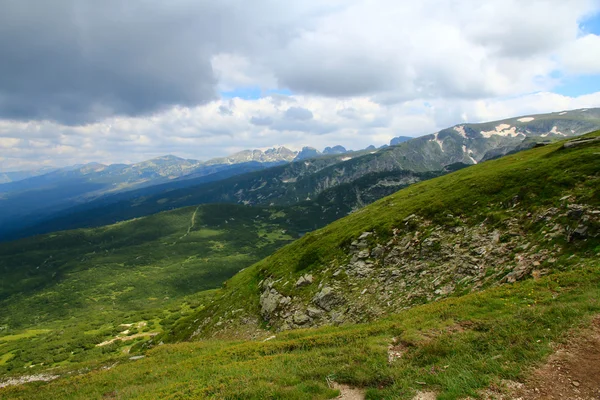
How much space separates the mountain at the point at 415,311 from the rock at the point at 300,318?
172 millimetres

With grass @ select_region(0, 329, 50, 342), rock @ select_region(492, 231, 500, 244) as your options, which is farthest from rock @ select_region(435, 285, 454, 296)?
grass @ select_region(0, 329, 50, 342)

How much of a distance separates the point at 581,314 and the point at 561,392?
6.79m

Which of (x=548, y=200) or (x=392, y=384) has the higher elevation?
(x=548, y=200)

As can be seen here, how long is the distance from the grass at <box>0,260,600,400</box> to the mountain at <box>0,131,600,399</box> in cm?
9

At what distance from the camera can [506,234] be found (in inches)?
1204

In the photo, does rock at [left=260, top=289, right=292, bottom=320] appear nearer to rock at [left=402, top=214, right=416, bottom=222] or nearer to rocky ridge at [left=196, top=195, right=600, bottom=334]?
rocky ridge at [left=196, top=195, right=600, bottom=334]

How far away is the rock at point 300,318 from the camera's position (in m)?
38.0

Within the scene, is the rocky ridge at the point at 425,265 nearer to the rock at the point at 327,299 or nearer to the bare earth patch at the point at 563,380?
the rock at the point at 327,299

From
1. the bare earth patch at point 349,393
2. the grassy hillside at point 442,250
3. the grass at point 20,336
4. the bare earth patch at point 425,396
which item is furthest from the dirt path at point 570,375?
the grass at point 20,336

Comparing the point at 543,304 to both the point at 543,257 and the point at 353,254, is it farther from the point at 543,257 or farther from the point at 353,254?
the point at 353,254

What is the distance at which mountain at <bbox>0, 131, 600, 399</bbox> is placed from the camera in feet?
48.2

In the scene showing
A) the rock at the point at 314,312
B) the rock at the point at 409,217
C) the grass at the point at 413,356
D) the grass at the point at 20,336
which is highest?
the rock at the point at 409,217

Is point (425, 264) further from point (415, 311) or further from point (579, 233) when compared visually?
point (579, 233)

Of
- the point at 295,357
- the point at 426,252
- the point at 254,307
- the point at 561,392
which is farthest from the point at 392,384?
the point at 254,307
